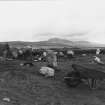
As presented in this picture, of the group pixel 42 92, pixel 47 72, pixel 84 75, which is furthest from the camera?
pixel 47 72

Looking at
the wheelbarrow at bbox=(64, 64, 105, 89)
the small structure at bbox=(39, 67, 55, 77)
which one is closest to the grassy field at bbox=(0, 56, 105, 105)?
the small structure at bbox=(39, 67, 55, 77)

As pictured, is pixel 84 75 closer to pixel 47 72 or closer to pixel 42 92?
pixel 42 92

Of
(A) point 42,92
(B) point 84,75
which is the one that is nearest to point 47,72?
(A) point 42,92

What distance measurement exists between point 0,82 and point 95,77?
19.5 feet

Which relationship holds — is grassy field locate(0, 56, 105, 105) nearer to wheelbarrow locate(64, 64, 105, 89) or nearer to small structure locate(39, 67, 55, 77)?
small structure locate(39, 67, 55, 77)

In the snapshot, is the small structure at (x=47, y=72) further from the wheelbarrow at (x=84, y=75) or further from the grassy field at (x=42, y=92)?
the wheelbarrow at (x=84, y=75)

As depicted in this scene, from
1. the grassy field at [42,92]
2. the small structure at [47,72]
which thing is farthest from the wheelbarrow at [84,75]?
the small structure at [47,72]

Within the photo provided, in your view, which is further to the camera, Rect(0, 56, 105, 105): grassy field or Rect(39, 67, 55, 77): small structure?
Rect(39, 67, 55, 77): small structure

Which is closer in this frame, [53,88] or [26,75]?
[53,88]

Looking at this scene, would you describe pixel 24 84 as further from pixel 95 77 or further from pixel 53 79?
pixel 95 77

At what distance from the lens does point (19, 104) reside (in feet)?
23.7

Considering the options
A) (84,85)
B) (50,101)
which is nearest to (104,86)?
(84,85)

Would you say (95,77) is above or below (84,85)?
above

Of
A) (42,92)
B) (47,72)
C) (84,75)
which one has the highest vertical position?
(84,75)
